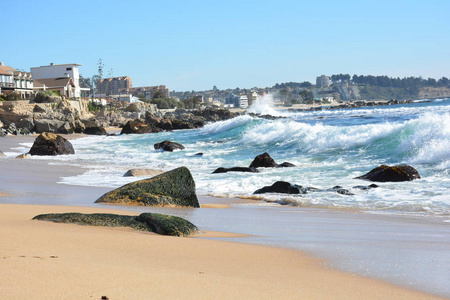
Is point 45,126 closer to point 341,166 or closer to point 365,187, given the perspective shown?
point 341,166

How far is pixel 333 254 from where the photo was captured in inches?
194

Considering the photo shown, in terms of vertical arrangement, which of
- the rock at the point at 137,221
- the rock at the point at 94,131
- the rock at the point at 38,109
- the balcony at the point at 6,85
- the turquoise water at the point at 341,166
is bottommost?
the rock at the point at 94,131

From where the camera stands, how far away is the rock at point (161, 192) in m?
8.36

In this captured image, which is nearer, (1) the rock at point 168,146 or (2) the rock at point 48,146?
(2) the rock at point 48,146

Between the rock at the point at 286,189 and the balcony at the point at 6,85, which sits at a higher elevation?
the balcony at the point at 6,85

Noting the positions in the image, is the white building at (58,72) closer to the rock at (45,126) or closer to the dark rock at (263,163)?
the rock at (45,126)

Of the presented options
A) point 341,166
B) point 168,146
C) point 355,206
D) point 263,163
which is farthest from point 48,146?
point 355,206

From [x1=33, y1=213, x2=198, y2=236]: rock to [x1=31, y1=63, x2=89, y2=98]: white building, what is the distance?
86620 millimetres

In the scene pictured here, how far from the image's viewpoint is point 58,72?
3644 inches

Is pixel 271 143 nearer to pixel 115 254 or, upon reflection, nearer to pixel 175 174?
pixel 175 174

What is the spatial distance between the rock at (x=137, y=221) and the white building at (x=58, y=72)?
86.6 meters

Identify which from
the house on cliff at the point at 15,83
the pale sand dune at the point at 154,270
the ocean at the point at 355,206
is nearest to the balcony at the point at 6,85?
the house on cliff at the point at 15,83

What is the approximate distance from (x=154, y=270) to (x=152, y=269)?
0.04 m

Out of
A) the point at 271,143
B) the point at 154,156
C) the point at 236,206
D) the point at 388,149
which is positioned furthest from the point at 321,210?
the point at 271,143
